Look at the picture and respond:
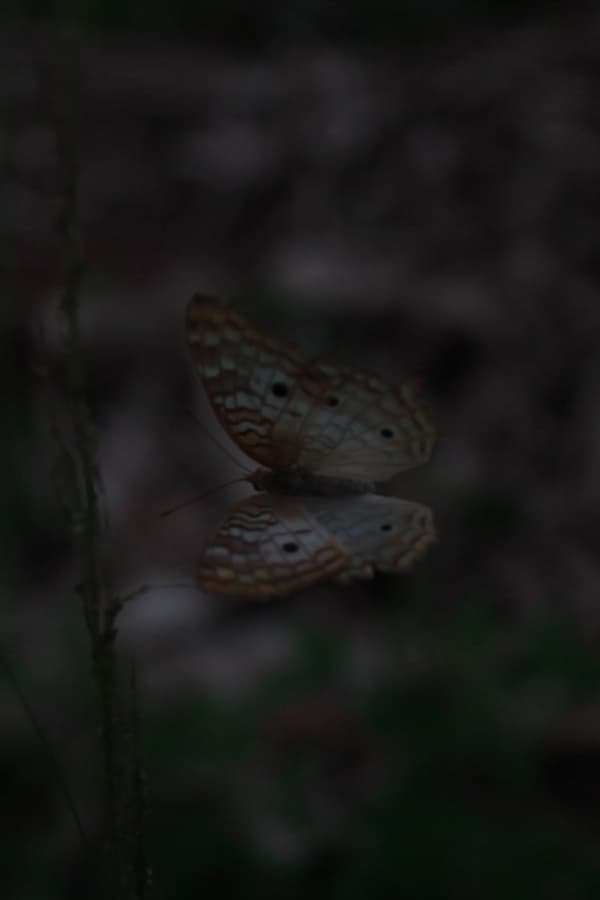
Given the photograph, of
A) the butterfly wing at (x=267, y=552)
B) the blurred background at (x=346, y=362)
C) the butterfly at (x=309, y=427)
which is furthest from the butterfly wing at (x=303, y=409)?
the blurred background at (x=346, y=362)

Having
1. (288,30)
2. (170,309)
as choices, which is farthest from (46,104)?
(170,309)

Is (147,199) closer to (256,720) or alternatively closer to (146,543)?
(146,543)

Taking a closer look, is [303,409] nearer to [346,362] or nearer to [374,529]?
[374,529]

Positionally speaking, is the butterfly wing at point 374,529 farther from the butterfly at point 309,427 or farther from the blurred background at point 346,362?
the blurred background at point 346,362

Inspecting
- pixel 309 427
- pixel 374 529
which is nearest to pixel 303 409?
pixel 309 427

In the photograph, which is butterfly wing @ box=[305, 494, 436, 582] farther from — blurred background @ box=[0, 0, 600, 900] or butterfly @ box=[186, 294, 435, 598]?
blurred background @ box=[0, 0, 600, 900]
